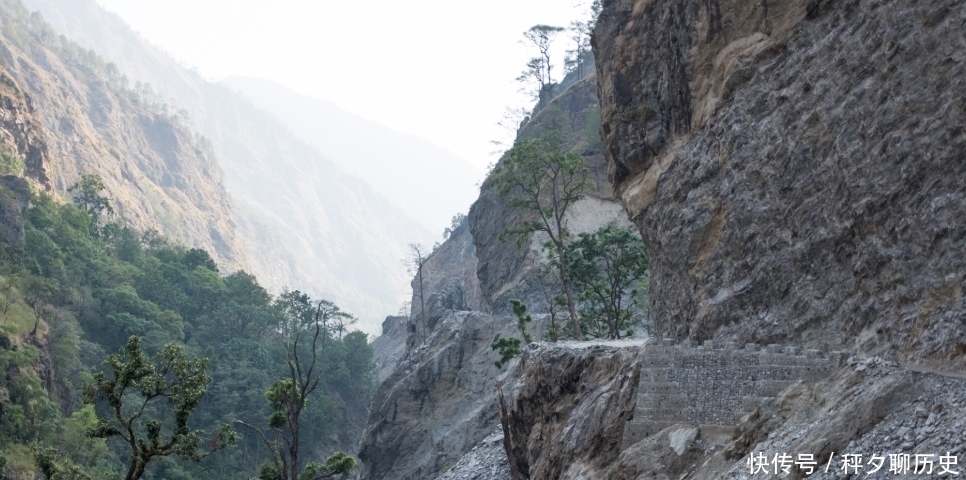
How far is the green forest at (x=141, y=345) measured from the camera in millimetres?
56062

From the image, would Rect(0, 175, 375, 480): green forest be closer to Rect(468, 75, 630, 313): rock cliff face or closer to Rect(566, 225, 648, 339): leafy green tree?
Rect(566, 225, 648, 339): leafy green tree

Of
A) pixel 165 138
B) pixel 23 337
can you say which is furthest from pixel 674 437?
pixel 165 138

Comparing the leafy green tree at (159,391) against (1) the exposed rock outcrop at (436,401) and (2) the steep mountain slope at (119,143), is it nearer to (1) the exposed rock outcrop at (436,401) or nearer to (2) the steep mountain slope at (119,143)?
(1) the exposed rock outcrop at (436,401)

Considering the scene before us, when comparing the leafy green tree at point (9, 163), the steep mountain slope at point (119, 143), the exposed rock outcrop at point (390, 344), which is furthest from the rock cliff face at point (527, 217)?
the steep mountain slope at point (119, 143)

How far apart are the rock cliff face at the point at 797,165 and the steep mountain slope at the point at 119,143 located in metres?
96.9

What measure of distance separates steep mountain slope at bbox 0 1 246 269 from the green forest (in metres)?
34.2

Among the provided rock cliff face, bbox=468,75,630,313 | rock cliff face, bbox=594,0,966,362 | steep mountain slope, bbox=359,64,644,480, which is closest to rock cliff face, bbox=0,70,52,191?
steep mountain slope, bbox=359,64,644,480

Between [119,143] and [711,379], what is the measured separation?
151 meters

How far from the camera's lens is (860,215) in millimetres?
25000

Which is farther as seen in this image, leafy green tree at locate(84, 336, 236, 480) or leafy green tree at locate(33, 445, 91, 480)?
leafy green tree at locate(84, 336, 236, 480)

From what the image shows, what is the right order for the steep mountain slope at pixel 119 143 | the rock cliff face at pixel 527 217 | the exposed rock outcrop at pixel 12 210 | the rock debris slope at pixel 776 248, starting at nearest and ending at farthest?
the rock debris slope at pixel 776 248, the rock cliff face at pixel 527 217, the exposed rock outcrop at pixel 12 210, the steep mountain slope at pixel 119 143

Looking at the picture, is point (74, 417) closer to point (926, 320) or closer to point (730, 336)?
point (730, 336)

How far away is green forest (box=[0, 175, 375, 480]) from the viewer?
56.1m

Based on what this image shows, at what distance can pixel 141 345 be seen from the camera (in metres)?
53.8
